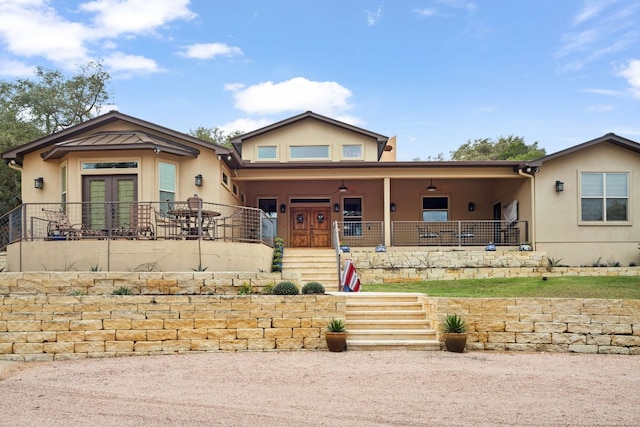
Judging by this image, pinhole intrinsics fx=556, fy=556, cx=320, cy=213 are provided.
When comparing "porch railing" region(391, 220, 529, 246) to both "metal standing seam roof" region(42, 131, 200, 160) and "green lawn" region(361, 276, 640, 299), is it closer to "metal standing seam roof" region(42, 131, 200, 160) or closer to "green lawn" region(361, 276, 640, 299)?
"green lawn" region(361, 276, 640, 299)

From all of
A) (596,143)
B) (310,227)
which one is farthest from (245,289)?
(596,143)

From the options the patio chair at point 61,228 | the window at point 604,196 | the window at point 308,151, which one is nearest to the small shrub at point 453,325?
the patio chair at point 61,228

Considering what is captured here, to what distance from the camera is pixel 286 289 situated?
34.4 feet

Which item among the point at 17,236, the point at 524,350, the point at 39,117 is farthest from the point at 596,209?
the point at 39,117

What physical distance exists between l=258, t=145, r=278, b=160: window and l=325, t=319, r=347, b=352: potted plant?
11634 mm

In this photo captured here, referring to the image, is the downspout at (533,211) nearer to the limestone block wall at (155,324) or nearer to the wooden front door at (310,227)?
the wooden front door at (310,227)

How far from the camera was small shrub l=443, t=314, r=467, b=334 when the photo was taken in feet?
32.1

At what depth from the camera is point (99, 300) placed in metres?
10.2

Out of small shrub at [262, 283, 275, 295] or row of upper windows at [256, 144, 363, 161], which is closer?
small shrub at [262, 283, 275, 295]

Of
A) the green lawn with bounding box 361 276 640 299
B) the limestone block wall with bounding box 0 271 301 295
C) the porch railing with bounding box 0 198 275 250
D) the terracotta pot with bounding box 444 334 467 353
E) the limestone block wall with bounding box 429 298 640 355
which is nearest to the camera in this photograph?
the terracotta pot with bounding box 444 334 467 353

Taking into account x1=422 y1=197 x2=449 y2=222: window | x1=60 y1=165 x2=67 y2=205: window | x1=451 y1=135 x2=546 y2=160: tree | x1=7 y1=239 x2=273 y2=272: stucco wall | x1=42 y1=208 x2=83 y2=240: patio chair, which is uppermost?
x1=451 y1=135 x2=546 y2=160: tree

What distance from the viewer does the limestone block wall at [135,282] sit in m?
10.9

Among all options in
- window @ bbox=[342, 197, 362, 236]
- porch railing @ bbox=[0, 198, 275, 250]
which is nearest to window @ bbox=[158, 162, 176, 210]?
porch railing @ bbox=[0, 198, 275, 250]

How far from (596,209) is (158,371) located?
14642 mm
